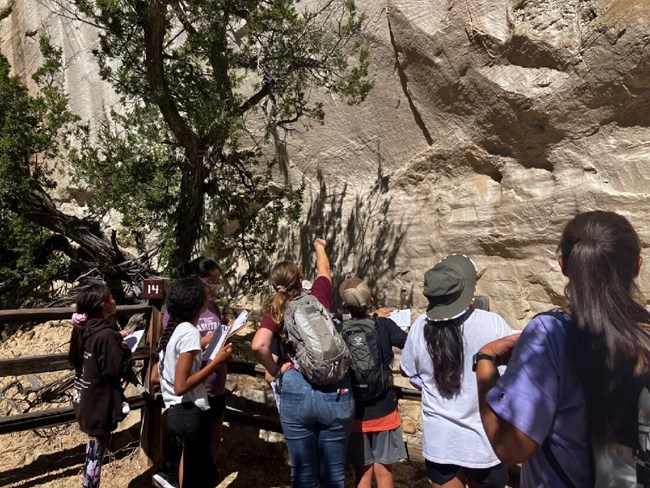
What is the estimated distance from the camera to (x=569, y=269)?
124cm

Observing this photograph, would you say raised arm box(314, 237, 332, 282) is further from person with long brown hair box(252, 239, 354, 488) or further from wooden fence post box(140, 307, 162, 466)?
wooden fence post box(140, 307, 162, 466)

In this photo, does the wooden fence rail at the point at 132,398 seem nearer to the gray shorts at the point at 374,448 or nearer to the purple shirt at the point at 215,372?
the gray shorts at the point at 374,448

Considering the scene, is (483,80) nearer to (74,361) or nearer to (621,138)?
(621,138)

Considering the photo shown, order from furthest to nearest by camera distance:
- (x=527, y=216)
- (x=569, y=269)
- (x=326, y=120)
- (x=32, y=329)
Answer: (x=32, y=329), (x=326, y=120), (x=527, y=216), (x=569, y=269)

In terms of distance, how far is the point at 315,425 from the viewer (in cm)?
236

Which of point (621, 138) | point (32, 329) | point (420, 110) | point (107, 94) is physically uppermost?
point (107, 94)

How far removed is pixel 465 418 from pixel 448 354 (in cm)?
27

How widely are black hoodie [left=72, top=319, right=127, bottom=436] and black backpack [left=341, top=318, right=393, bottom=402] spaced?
1258 millimetres

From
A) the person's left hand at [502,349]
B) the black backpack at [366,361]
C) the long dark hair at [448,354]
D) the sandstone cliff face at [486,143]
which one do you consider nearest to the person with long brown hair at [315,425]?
the black backpack at [366,361]

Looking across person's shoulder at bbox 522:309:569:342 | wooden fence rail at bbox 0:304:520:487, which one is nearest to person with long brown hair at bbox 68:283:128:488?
wooden fence rail at bbox 0:304:520:487

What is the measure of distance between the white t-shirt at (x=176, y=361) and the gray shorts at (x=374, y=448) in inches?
31.9

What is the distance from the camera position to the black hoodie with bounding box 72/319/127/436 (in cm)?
274

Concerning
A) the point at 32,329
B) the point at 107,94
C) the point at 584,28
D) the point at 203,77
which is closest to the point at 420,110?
the point at 584,28

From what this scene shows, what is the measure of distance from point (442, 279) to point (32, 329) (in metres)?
8.39
